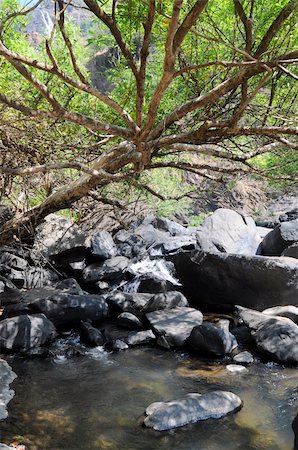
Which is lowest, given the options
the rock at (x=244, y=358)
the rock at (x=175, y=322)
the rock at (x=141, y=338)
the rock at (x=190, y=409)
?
the rock at (x=244, y=358)

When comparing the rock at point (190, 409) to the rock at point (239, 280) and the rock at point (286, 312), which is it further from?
the rock at point (239, 280)

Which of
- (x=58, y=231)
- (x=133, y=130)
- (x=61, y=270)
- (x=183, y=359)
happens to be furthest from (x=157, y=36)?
(x=61, y=270)

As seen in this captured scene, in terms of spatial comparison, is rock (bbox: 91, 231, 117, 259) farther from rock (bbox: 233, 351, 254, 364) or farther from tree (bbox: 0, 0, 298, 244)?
rock (bbox: 233, 351, 254, 364)

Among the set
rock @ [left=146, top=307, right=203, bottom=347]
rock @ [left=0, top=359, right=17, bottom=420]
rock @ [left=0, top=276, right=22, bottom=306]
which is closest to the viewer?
rock @ [left=0, top=359, right=17, bottom=420]

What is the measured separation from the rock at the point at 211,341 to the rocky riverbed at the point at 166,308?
0.01 m

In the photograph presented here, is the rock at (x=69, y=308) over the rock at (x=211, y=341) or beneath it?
over

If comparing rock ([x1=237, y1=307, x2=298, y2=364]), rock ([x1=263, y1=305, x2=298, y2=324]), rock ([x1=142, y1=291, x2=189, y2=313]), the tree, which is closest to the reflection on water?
rock ([x1=237, y1=307, x2=298, y2=364])

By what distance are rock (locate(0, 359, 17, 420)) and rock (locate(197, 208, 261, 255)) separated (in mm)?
6379

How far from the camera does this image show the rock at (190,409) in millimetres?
3842

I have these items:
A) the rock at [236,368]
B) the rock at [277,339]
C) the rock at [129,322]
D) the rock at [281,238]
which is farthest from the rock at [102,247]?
the rock at [236,368]

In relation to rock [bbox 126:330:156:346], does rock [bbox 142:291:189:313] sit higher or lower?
higher

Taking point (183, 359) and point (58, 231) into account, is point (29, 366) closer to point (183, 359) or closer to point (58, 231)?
point (183, 359)

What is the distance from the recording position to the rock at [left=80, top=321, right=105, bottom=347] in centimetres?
607

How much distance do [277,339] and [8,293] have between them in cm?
481
